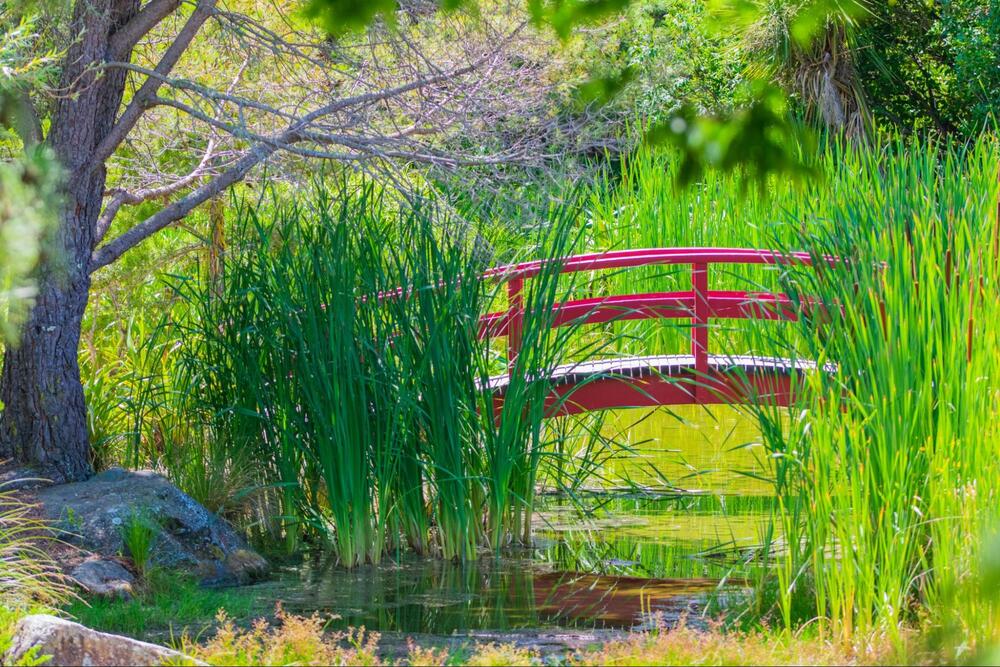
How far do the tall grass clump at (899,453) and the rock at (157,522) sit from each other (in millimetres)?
2648

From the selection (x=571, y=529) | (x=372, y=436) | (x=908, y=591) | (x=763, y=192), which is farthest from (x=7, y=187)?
(x=571, y=529)

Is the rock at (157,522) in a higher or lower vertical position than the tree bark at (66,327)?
lower

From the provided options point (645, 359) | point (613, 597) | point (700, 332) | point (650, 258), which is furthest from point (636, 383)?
point (613, 597)

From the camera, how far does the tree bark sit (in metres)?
6.32

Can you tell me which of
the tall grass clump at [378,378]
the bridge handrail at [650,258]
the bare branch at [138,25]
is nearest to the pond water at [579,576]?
the tall grass clump at [378,378]

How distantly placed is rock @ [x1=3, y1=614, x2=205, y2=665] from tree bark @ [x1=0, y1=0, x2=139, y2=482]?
276cm

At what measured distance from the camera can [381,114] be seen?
664cm

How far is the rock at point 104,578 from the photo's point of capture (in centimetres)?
539

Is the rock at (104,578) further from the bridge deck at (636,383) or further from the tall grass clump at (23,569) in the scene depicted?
the bridge deck at (636,383)

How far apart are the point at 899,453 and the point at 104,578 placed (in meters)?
3.30

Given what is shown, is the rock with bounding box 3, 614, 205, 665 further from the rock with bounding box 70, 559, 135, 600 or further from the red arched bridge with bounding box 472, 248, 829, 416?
the red arched bridge with bounding box 472, 248, 829, 416

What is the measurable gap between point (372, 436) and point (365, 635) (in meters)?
1.35

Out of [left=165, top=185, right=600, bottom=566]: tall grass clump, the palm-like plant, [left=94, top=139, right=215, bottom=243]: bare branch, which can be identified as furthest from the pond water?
the palm-like plant

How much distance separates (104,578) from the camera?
18.0 feet
